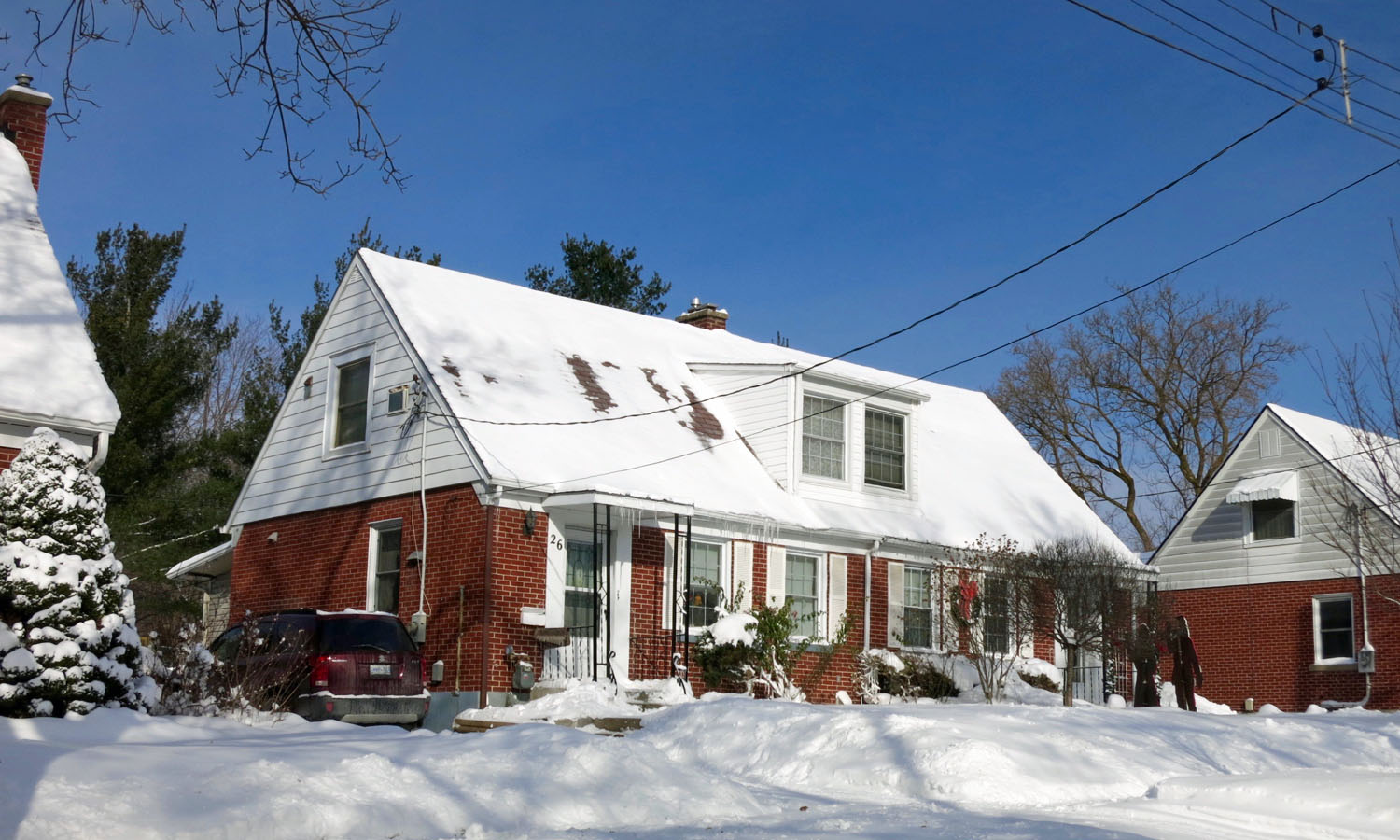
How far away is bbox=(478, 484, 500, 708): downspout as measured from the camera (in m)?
16.8

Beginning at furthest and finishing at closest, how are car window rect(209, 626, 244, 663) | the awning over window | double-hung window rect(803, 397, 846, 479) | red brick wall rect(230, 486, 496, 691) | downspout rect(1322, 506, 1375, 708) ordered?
the awning over window, downspout rect(1322, 506, 1375, 708), double-hung window rect(803, 397, 846, 479), red brick wall rect(230, 486, 496, 691), car window rect(209, 626, 244, 663)

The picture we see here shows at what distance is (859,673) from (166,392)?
17.7m

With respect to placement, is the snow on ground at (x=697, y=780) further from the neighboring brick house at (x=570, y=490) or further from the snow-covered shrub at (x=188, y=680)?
the neighboring brick house at (x=570, y=490)

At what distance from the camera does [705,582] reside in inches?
766

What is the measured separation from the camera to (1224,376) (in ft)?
134

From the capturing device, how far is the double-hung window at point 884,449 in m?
22.7

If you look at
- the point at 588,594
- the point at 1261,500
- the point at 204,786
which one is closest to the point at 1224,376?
the point at 1261,500

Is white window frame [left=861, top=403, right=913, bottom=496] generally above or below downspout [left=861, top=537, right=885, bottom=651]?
above

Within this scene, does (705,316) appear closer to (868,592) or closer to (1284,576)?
(868,592)

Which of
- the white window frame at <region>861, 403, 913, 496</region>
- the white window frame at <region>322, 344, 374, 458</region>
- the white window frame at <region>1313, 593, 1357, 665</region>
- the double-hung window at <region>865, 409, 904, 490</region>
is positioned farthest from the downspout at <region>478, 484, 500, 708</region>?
the white window frame at <region>1313, 593, 1357, 665</region>

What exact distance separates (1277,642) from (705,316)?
13334 millimetres

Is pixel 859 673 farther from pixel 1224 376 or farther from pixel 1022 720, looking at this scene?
pixel 1224 376

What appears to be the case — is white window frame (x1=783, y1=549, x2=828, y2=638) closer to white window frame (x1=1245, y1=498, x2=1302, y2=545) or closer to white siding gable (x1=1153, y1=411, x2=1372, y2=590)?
white siding gable (x1=1153, y1=411, x2=1372, y2=590)

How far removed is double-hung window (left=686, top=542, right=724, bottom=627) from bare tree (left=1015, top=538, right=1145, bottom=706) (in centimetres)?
465
